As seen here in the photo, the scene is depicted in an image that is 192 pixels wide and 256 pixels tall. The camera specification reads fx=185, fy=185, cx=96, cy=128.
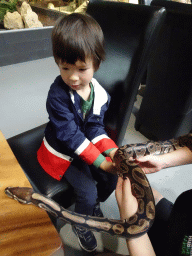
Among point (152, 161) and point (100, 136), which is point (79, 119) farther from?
point (152, 161)

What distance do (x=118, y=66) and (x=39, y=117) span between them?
4.59 ft

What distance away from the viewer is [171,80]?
1643 mm

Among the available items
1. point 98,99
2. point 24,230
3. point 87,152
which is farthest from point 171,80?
point 24,230

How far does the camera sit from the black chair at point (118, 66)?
835 millimetres

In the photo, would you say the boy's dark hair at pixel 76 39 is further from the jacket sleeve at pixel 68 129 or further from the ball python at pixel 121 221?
the ball python at pixel 121 221

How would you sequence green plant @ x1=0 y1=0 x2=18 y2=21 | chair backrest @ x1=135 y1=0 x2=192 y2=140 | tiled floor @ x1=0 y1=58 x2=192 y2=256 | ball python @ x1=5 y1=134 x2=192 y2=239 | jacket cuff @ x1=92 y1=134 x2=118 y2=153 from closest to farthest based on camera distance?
1. ball python @ x1=5 y1=134 x2=192 y2=239
2. jacket cuff @ x1=92 y1=134 x2=118 y2=153
3. tiled floor @ x1=0 y1=58 x2=192 y2=256
4. chair backrest @ x1=135 y1=0 x2=192 y2=140
5. green plant @ x1=0 y1=0 x2=18 y2=21

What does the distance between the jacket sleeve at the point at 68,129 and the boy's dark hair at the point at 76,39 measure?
0.22 m

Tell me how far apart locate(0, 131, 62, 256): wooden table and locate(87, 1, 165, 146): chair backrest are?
0.62m

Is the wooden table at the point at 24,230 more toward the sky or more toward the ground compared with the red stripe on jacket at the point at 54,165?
more toward the sky

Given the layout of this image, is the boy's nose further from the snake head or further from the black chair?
the snake head

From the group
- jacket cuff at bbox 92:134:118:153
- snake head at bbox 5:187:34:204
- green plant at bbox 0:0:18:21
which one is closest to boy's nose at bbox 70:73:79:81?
jacket cuff at bbox 92:134:118:153

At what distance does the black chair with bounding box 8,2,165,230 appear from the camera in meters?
0.83

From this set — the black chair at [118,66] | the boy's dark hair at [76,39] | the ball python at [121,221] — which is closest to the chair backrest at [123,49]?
the black chair at [118,66]

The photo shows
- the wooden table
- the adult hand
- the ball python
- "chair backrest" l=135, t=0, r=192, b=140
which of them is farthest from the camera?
"chair backrest" l=135, t=0, r=192, b=140
